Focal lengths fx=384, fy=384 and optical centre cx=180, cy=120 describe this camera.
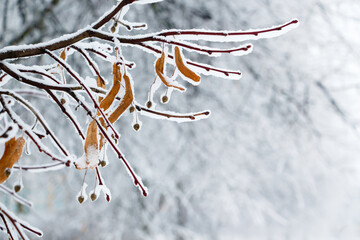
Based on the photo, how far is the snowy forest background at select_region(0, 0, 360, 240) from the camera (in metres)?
2.41

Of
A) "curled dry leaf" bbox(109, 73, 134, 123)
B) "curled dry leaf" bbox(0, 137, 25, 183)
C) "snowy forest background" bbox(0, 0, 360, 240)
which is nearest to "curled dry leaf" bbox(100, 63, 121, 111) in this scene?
"curled dry leaf" bbox(109, 73, 134, 123)

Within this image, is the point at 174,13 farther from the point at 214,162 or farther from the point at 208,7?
the point at 214,162

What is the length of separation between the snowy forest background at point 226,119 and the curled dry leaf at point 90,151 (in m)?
1.70

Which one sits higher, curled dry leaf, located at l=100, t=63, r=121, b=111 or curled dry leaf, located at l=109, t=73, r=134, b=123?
curled dry leaf, located at l=100, t=63, r=121, b=111

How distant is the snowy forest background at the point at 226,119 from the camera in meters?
2.41

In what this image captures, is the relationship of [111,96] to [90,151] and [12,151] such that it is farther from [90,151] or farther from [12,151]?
[12,151]

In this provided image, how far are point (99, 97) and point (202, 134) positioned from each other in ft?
8.44

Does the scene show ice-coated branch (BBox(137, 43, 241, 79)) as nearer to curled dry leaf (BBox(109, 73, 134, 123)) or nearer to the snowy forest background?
curled dry leaf (BBox(109, 73, 134, 123))

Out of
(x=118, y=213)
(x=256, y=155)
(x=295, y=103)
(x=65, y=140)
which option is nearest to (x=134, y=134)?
(x=65, y=140)

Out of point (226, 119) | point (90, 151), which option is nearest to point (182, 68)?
point (90, 151)

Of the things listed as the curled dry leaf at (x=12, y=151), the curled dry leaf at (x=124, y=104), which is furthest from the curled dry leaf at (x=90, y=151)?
the curled dry leaf at (x=12, y=151)

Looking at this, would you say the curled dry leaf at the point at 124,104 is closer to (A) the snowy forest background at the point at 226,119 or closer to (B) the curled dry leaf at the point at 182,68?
(B) the curled dry leaf at the point at 182,68

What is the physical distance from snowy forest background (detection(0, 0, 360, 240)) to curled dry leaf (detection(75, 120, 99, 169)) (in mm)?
1703

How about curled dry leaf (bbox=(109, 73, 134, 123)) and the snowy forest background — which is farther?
the snowy forest background
